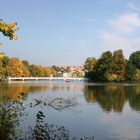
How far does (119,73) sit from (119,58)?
529 centimetres

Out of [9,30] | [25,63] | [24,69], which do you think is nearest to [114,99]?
[9,30]

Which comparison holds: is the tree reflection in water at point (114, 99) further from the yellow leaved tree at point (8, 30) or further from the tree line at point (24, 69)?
the tree line at point (24, 69)

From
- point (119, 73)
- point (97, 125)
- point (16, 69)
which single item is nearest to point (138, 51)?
point (119, 73)

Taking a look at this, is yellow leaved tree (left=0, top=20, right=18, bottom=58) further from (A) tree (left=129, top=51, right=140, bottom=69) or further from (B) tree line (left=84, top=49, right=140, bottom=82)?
(A) tree (left=129, top=51, right=140, bottom=69)

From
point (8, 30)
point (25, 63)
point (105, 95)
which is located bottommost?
point (105, 95)

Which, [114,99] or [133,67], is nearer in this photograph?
[114,99]

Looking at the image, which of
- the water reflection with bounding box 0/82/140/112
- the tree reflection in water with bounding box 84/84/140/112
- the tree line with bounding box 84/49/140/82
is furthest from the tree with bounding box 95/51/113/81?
the tree reflection in water with bounding box 84/84/140/112

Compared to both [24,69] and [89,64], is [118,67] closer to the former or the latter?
[89,64]

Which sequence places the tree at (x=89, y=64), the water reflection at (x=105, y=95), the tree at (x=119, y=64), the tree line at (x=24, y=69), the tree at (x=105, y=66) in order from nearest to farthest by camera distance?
the water reflection at (x=105, y=95)
the tree at (x=119, y=64)
the tree at (x=105, y=66)
the tree line at (x=24, y=69)
the tree at (x=89, y=64)

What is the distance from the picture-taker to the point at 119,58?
114m

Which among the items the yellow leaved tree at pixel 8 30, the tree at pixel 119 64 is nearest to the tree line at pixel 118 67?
the tree at pixel 119 64

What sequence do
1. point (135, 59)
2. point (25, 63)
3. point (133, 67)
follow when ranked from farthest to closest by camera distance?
point (25, 63) → point (135, 59) → point (133, 67)

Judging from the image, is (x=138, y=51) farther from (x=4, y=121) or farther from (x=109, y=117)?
(x=4, y=121)

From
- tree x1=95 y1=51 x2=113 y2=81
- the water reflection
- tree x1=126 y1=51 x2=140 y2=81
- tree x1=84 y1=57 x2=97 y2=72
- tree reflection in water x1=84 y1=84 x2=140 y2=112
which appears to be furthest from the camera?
tree x1=84 y1=57 x2=97 y2=72
